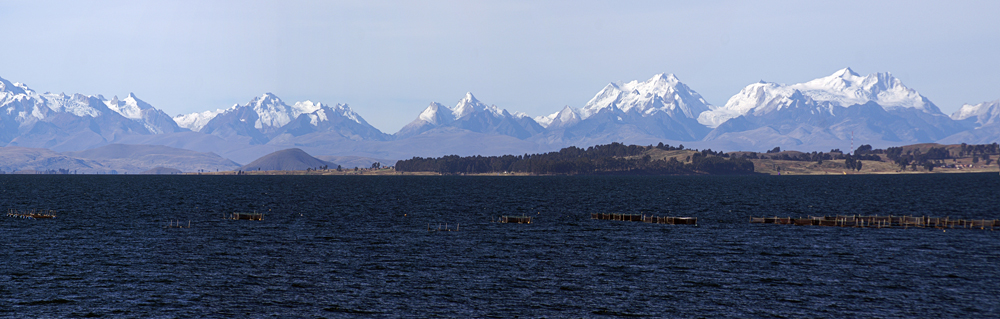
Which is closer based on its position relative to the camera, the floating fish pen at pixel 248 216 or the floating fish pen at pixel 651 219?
the floating fish pen at pixel 651 219

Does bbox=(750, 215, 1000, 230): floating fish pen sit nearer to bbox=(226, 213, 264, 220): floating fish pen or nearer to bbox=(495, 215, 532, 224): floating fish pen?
bbox=(495, 215, 532, 224): floating fish pen

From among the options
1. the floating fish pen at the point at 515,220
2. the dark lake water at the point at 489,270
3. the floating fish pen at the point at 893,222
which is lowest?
the dark lake water at the point at 489,270

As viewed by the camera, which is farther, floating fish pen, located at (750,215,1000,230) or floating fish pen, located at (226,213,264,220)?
floating fish pen, located at (226,213,264,220)

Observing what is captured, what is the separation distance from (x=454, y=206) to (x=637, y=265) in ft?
329

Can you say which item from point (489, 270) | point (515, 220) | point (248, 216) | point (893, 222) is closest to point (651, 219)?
point (515, 220)

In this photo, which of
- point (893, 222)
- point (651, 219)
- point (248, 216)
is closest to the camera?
point (893, 222)

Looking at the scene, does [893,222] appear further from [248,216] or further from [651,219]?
[248,216]

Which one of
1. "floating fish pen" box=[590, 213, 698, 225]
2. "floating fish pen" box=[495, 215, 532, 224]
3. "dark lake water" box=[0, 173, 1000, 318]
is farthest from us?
"floating fish pen" box=[495, 215, 532, 224]

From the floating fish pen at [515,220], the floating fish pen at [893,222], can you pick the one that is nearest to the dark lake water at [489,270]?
the floating fish pen at [893,222]

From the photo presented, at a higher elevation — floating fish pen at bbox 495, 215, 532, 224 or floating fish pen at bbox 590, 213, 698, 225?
floating fish pen at bbox 590, 213, 698, 225

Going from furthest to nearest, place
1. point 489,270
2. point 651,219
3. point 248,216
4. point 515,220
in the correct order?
point 248,216 < point 651,219 < point 515,220 < point 489,270

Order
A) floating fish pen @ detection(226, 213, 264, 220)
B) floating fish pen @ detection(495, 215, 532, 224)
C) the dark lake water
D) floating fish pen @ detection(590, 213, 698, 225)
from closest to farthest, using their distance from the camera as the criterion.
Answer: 1. the dark lake water
2. floating fish pen @ detection(590, 213, 698, 225)
3. floating fish pen @ detection(495, 215, 532, 224)
4. floating fish pen @ detection(226, 213, 264, 220)

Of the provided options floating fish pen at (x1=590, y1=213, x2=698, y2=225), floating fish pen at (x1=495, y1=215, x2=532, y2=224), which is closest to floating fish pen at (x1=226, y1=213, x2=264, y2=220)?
floating fish pen at (x1=495, y1=215, x2=532, y2=224)

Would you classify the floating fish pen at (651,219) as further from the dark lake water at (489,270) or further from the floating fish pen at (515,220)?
the floating fish pen at (515,220)
